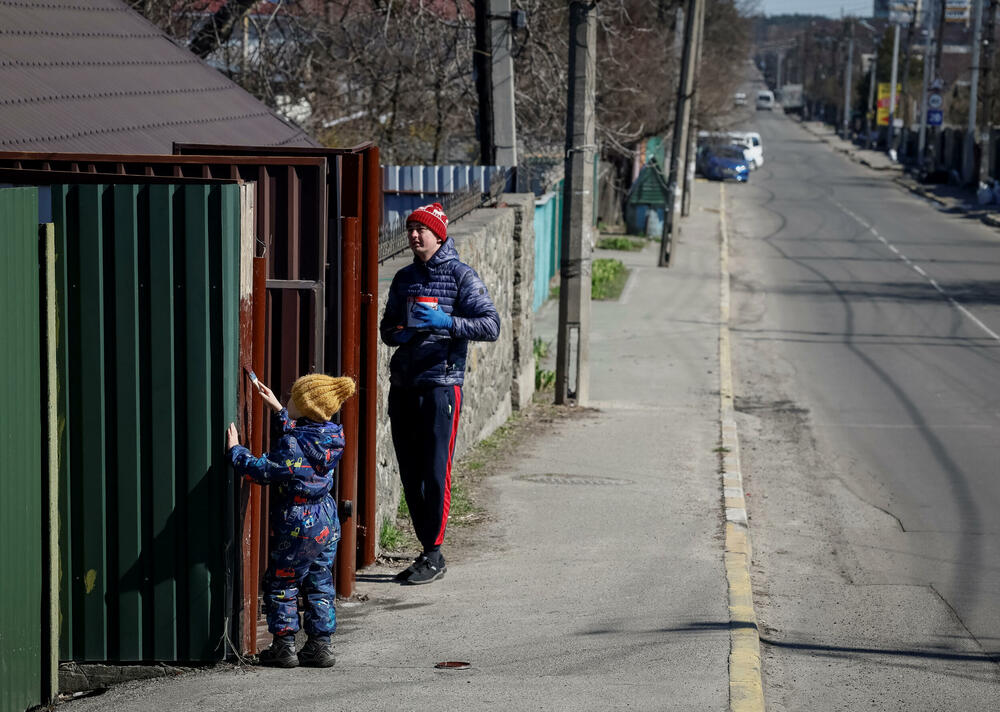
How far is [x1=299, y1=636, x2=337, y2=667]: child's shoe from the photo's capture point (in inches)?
205

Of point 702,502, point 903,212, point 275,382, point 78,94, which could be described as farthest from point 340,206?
point 903,212

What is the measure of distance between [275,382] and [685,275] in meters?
20.1

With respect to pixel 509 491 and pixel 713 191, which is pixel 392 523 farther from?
pixel 713 191

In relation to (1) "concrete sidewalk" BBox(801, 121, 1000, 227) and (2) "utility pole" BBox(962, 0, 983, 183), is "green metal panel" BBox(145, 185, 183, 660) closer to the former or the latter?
(1) "concrete sidewalk" BBox(801, 121, 1000, 227)

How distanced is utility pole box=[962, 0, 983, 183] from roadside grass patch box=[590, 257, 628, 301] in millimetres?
26207

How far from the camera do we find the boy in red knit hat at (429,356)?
6.61 m

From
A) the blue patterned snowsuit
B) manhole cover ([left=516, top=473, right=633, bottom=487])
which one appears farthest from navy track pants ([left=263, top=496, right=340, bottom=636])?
manhole cover ([left=516, top=473, right=633, bottom=487])

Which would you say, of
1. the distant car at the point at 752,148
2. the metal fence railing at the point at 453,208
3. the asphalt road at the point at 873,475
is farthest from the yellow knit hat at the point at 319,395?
the distant car at the point at 752,148

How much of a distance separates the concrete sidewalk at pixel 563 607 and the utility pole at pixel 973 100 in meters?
39.0

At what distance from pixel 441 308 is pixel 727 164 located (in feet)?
164

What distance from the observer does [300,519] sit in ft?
16.8

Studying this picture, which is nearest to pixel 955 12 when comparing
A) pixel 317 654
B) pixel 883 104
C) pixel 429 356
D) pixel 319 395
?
pixel 883 104

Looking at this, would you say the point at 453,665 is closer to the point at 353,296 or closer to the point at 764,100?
the point at 353,296

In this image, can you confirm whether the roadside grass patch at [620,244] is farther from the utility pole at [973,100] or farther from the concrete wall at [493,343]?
A: the utility pole at [973,100]
